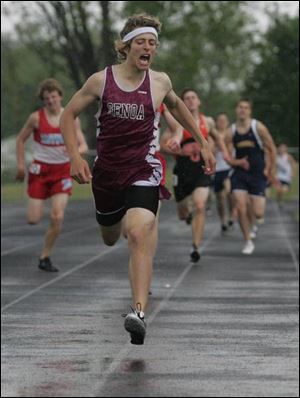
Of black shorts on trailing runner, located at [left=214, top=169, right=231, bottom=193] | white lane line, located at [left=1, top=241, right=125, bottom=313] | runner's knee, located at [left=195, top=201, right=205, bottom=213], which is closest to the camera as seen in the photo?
runner's knee, located at [left=195, top=201, right=205, bottom=213]

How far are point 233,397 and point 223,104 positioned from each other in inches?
1593

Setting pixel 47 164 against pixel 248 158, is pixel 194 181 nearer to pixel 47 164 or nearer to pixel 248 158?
pixel 248 158

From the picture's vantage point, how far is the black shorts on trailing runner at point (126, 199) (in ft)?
28.3

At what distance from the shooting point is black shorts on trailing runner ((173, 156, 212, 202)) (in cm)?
1871

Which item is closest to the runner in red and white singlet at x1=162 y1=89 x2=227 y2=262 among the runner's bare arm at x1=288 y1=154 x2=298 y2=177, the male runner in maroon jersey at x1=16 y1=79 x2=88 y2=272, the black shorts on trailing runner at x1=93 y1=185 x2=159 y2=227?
the male runner in maroon jersey at x1=16 y1=79 x2=88 y2=272

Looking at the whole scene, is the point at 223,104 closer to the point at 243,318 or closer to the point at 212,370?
the point at 212,370

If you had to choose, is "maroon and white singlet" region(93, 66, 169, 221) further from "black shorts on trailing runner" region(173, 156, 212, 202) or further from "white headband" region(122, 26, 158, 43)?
"black shorts on trailing runner" region(173, 156, 212, 202)

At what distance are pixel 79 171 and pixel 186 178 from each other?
12.1m

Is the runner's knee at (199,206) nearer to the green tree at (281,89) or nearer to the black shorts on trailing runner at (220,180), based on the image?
the green tree at (281,89)

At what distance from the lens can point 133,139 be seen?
8.25 metres

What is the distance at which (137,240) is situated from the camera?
28.6 feet

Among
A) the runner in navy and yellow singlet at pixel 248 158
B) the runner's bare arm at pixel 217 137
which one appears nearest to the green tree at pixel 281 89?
the runner in navy and yellow singlet at pixel 248 158

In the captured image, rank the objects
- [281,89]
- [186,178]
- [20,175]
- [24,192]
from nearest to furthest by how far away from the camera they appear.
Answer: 1. [20,175]
2. [186,178]
3. [281,89]
4. [24,192]

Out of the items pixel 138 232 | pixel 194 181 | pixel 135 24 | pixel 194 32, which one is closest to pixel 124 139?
pixel 135 24
